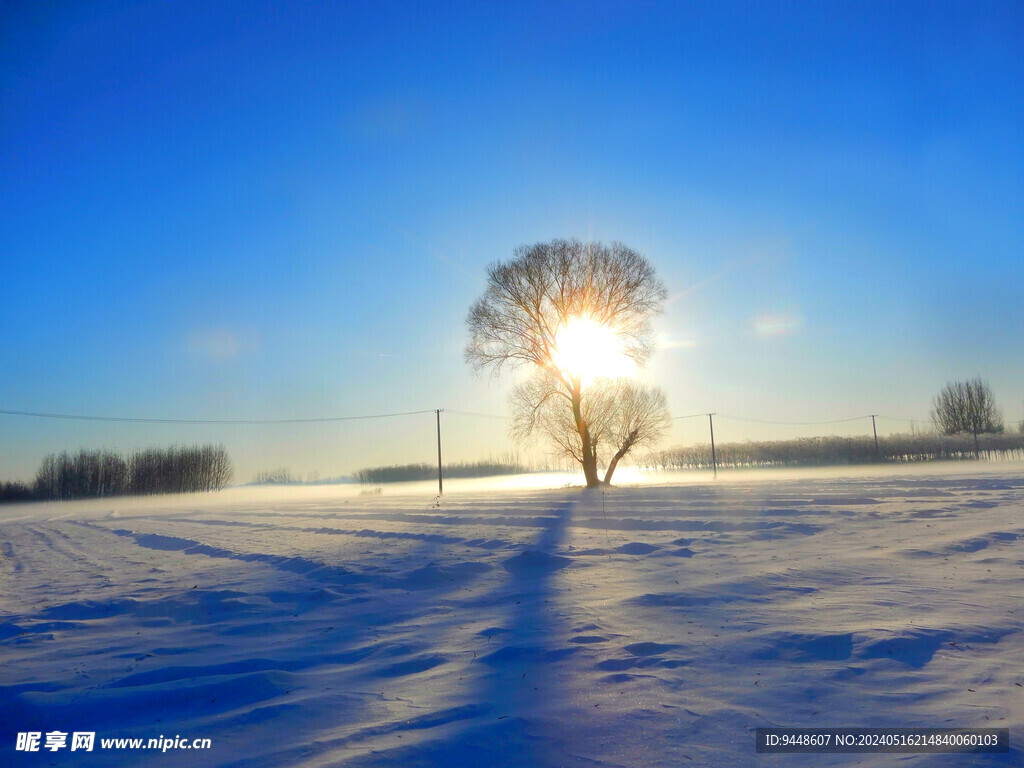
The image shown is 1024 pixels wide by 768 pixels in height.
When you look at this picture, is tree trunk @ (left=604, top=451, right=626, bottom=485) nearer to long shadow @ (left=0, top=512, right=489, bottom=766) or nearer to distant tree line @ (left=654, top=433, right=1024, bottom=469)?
long shadow @ (left=0, top=512, right=489, bottom=766)

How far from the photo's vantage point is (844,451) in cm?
5144

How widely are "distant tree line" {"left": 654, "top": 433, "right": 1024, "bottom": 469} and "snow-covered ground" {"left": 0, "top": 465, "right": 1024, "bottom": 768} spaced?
44.9m

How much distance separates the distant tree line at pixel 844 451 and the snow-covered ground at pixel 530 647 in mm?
44871

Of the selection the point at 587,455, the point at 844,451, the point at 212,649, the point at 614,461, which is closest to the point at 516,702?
the point at 212,649

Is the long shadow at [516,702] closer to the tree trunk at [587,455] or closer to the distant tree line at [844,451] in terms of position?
the tree trunk at [587,455]

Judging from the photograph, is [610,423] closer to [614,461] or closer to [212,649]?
[614,461]

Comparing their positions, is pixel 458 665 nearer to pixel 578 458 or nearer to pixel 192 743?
pixel 192 743

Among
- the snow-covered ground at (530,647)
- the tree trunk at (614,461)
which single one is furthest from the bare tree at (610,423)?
the snow-covered ground at (530,647)

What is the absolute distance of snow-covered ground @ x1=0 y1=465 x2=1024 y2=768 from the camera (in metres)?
3.21

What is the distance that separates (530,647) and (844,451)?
54402 mm

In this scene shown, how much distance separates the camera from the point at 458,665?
4.42 meters

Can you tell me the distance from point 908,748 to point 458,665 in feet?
8.96

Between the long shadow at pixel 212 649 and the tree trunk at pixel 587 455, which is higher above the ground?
the tree trunk at pixel 587 455

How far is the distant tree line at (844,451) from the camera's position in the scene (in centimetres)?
4850
